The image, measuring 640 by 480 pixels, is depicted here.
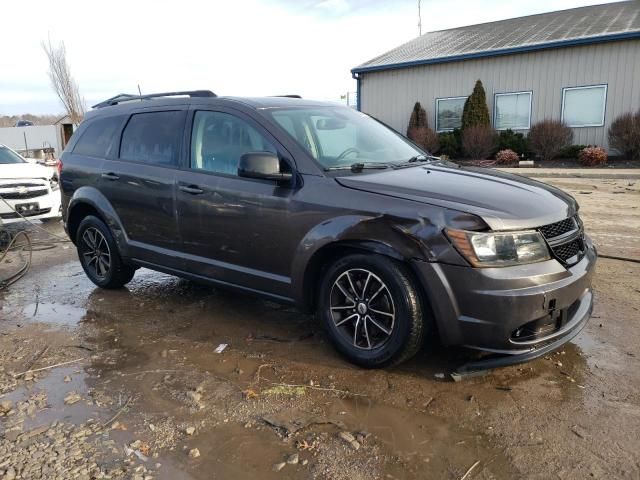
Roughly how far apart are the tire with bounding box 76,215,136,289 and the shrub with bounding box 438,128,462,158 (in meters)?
16.6

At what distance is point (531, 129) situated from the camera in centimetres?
1841

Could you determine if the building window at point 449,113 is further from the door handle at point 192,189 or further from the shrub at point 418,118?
the door handle at point 192,189

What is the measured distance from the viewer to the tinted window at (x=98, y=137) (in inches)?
207

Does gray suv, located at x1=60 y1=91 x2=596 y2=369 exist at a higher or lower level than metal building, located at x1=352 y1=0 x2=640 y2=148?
lower

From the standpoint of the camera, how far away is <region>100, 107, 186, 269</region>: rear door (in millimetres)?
4543

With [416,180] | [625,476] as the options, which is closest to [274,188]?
[416,180]

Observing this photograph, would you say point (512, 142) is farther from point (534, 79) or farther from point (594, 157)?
point (594, 157)

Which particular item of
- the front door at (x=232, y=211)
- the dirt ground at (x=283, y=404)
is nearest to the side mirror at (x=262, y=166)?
the front door at (x=232, y=211)

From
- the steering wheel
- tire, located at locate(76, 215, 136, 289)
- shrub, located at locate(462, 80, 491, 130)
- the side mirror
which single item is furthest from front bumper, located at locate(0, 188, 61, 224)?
shrub, located at locate(462, 80, 491, 130)

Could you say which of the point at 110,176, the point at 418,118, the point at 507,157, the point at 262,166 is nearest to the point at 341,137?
the point at 262,166

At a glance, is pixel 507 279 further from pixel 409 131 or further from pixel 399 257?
pixel 409 131

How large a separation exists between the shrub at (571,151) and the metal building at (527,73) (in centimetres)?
62

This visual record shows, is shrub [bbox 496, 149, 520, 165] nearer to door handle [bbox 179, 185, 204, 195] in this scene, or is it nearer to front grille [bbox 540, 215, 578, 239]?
front grille [bbox 540, 215, 578, 239]

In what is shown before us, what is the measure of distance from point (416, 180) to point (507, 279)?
0.95m
